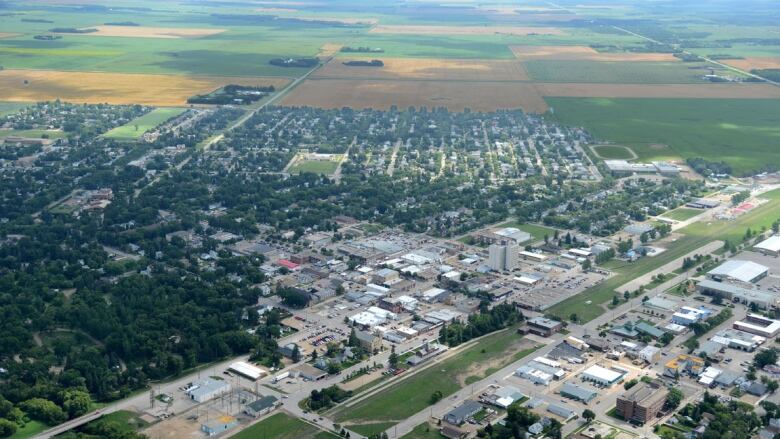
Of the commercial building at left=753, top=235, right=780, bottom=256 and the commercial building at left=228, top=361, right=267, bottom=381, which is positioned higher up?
the commercial building at left=753, top=235, right=780, bottom=256

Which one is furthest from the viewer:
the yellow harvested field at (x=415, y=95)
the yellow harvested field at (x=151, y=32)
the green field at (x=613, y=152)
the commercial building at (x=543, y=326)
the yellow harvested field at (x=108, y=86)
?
the yellow harvested field at (x=151, y=32)

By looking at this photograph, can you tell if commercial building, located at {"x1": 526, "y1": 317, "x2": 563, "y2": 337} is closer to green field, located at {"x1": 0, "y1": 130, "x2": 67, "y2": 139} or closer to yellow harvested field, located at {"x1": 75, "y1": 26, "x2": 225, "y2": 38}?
green field, located at {"x1": 0, "y1": 130, "x2": 67, "y2": 139}

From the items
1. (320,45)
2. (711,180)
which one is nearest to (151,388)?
(711,180)

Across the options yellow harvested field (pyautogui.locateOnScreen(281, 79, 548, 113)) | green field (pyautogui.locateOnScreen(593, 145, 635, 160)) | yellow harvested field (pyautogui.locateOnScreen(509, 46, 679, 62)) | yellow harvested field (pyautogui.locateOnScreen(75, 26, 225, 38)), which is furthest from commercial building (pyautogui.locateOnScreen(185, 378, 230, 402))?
yellow harvested field (pyautogui.locateOnScreen(75, 26, 225, 38))

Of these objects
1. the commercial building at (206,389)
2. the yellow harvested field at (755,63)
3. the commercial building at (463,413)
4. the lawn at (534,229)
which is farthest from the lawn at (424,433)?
the yellow harvested field at (755,63)

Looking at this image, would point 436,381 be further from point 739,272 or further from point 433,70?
point 433,70

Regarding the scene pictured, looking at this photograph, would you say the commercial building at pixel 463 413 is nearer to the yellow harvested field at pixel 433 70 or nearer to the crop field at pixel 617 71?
the yellow harvested field at pixel 433 70
